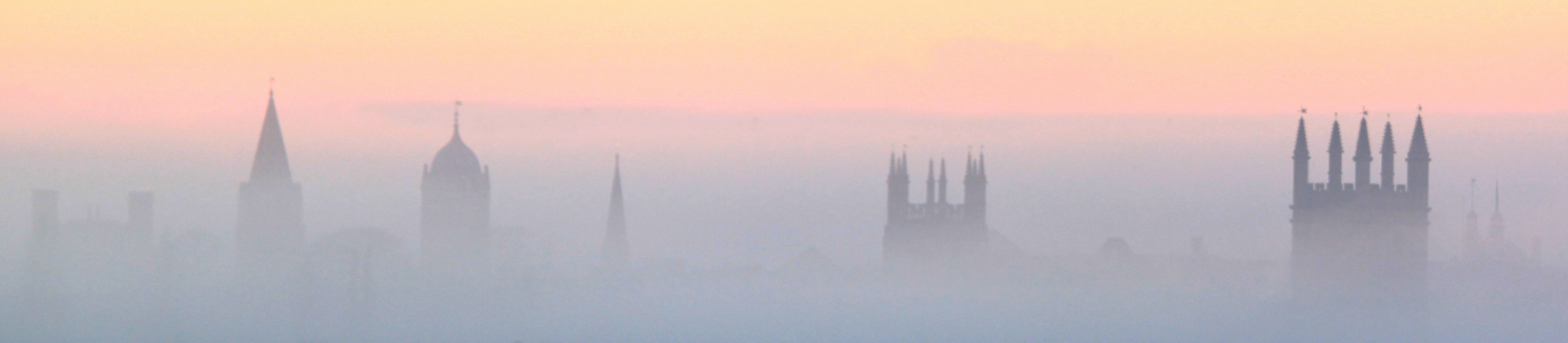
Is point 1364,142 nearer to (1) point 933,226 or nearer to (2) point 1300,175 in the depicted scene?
(2) point 1300,175

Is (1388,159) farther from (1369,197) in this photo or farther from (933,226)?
(933,226)

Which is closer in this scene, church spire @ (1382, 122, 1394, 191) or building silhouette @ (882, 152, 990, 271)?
church spire @ (1382, 122, 1394, 191)

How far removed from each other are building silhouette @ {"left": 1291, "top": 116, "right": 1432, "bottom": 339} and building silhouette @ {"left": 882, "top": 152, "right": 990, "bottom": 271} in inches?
1718

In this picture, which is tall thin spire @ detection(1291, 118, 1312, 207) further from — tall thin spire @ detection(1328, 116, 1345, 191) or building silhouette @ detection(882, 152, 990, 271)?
building silhouette @ detection(882, 152, 990, 271)

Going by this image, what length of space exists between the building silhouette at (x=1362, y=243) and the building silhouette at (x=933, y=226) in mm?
43642

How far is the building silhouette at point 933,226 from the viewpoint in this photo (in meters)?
158

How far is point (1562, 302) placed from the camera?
407 feet

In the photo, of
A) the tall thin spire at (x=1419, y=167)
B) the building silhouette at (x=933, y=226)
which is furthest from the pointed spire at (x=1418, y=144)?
the building silhouette at (x=933, y=226)

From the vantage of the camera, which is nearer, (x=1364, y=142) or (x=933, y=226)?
(x=1364, y=142)

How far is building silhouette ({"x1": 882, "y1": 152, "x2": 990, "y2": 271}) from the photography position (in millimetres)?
158500

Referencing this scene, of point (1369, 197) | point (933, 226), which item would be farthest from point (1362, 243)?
point (933, 226)

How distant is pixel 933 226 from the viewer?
159m

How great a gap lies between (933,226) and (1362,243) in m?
48.3

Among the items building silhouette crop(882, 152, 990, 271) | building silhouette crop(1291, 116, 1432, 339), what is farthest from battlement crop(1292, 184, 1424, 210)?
building silhouette crop(882, 152, 990, 271)
